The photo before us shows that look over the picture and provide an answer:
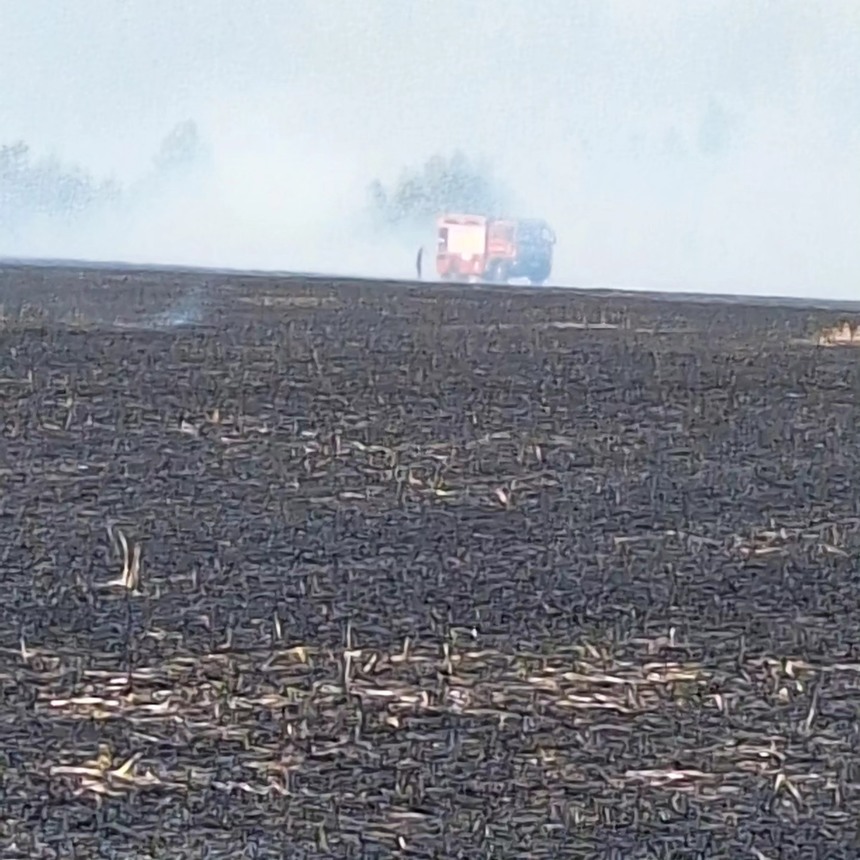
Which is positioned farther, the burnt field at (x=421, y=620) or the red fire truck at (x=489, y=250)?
the red fire truck at (x=489, y=250)

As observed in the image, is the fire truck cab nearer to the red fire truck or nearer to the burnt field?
the red fire truck

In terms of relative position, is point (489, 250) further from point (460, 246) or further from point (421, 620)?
point (421, 620)

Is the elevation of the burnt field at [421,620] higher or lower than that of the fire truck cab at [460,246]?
lower

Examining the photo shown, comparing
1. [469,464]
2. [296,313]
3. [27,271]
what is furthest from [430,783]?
[27,271]

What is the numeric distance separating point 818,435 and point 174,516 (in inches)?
14.4

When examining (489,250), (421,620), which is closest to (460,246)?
(489,250)

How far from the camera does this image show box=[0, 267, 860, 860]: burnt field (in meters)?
0.29

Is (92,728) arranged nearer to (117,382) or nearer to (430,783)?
(430,783)

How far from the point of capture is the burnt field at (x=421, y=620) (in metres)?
0.29

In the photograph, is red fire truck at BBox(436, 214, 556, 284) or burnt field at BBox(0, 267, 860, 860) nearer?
burnt field at BBox(0, 267, 860, 860)

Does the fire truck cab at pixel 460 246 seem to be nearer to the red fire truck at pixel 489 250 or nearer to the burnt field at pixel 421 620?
the red fire truck at pixel 489 250

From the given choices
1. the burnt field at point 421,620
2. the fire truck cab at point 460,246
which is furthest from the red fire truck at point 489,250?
the burnt field at point 421,620

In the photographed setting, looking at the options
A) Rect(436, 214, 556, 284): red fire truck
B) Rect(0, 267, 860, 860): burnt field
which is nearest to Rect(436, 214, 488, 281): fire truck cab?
Rect(436, 214, 556, 284): red fire truck

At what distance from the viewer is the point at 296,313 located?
49.4 inches
